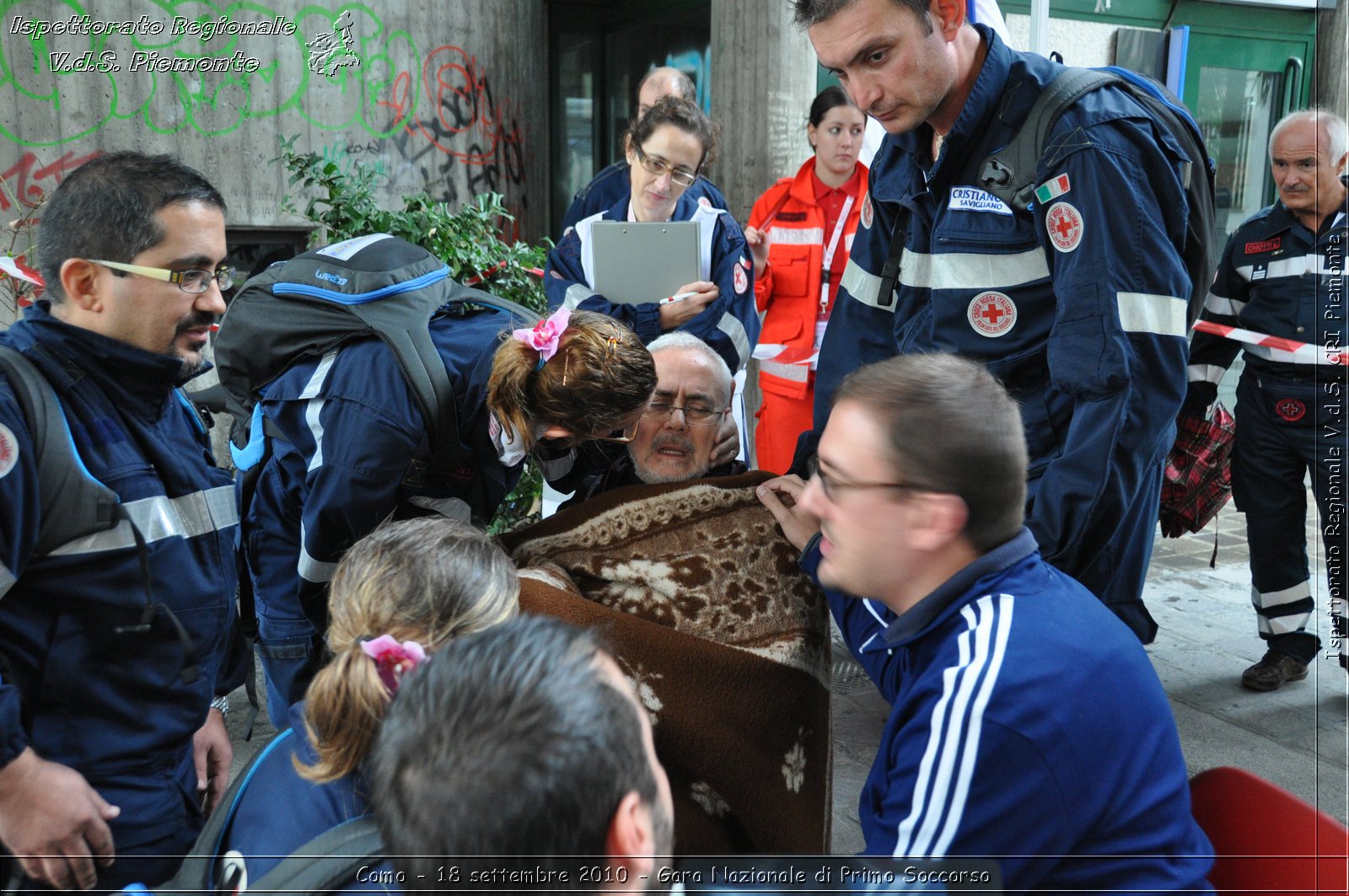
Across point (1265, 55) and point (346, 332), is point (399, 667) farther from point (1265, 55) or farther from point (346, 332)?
point (1265, 55)

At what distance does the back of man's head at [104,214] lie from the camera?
1956 millimetres

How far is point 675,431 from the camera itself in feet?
8.95

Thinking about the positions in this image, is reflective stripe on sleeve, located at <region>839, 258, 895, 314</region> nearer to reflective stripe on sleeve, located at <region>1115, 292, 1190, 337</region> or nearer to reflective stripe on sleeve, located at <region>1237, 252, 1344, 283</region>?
reflective stripe on sleeve, located at <region>1115, 292, 1190, 337</region>

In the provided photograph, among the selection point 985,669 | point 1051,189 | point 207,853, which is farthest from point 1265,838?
point 207,853

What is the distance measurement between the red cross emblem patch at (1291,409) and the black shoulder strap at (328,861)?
3.98 metres

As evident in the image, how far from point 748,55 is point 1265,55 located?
4.06 metres

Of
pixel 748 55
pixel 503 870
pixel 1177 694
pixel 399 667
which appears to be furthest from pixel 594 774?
pixel 748 55

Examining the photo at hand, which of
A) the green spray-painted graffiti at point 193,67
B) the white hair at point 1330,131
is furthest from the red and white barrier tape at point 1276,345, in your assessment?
the green spray-painted graffiti at point 193,67

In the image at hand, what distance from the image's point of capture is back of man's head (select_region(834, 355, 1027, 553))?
1.52 metres

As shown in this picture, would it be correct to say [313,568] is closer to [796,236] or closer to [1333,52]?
[796,236]

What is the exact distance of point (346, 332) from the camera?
2.38 m

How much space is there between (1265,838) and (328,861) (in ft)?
4.07

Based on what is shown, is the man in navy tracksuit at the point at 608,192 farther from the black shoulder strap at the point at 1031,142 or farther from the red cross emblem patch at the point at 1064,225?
the red cross emblem patch at the point at 1064,225

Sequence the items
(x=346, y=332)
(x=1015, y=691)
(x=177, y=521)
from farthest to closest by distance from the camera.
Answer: (x=346, y=332)
(x=177, y=521)
(x=1015, y=691)
